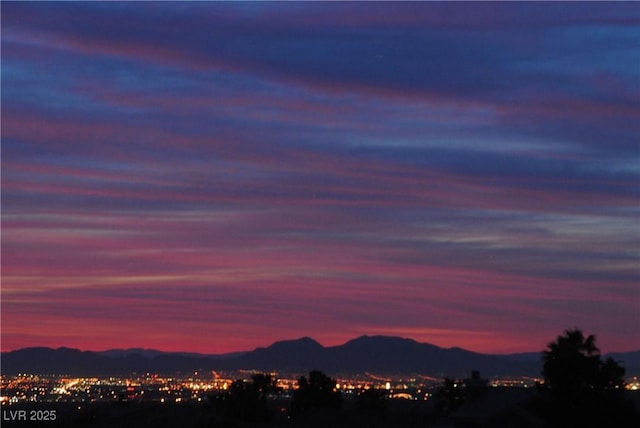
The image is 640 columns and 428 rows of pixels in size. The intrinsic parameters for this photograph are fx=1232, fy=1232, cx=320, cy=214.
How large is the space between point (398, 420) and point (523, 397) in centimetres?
1254

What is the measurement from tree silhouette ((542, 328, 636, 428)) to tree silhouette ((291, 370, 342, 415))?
4672 cm

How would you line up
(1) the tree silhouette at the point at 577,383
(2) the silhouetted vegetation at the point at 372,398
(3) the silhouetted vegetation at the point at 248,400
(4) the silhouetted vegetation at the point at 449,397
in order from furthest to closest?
1. (2) the silhouetted vegetation at the point at 372,398
2. (3) the silhouetted vegetation at the point at 248,400
3. (4) the silhouetted vegetation at the point at 449,397
4. (1) the tree silhouette at the point at 577,383

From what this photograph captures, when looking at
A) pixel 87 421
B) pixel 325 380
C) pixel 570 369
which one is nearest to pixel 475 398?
pixel 570 369

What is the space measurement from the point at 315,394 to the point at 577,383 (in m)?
51.0

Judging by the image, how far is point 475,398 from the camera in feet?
240

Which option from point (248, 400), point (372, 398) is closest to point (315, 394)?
point (372, 398)

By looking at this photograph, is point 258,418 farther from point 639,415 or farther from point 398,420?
point 639,415

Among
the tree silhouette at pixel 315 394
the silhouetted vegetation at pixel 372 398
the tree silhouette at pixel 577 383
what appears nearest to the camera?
the tree silhouette at pixel 577 383

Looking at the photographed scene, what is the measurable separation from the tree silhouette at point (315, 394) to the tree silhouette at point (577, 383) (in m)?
46.7

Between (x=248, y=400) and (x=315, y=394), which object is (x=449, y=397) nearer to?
(x=315, y=394)

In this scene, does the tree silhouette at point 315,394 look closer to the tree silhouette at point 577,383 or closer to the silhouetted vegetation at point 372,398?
the silhouetted vegetation at point 372,398

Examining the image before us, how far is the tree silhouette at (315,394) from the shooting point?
10714cm

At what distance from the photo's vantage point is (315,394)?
355 feet

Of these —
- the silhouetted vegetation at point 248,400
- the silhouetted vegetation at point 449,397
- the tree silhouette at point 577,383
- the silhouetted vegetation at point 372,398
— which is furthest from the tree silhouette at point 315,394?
the tree silhouette at point 577,383
